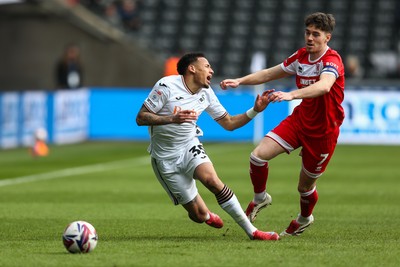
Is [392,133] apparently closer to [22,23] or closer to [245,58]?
[245,58]

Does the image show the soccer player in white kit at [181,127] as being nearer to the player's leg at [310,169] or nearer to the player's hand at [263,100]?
the player's hand at [263,100]

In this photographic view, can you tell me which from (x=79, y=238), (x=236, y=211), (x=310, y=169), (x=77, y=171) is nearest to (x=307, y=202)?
(x=310, y=169)

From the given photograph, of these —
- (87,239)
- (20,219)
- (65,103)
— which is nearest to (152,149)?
(87,239)

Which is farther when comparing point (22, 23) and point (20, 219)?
point (22, 23)

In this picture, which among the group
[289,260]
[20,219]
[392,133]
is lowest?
[392,133]

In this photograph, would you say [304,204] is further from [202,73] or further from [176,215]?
[176,215]

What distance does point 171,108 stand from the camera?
10.8 m

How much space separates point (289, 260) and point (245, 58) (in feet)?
90.4

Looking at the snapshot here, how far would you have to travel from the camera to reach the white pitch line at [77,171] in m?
18.7

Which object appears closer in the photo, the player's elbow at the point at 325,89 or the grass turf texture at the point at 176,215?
the grass turf texture at the point at 176,215

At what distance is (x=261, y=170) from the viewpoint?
439 inches

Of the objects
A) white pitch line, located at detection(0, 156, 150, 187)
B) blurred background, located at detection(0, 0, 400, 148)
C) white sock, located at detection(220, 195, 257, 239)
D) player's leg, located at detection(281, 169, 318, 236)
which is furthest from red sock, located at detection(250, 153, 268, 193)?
blurred background, located at detection(0, 0, 400, 148)

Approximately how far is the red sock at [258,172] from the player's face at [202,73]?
3.04 ft

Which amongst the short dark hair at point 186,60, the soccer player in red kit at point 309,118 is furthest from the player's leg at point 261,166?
the short dark hair at point 186,60
